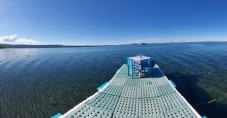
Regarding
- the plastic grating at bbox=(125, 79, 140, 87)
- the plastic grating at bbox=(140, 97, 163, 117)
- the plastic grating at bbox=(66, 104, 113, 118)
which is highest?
the plastic grating at bbox=(125, 79, 140, 87)

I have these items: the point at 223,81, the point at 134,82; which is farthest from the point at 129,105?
the point at 223,81

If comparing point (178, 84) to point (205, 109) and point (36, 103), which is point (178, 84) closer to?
point (205, 109)

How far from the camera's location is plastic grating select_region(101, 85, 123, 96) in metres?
10.2

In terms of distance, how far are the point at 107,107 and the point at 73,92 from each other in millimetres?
8785

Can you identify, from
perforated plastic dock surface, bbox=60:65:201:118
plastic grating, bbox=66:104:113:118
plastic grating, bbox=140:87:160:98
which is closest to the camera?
plastic grating, bbox=66:104:113:118

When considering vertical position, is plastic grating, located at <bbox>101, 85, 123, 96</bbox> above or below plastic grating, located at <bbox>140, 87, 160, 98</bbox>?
above

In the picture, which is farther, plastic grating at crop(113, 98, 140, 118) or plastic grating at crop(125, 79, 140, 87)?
plastic grating at crop(125, 79, 140, 87)

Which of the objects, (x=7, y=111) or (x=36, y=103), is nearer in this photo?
(x=7, y=111)

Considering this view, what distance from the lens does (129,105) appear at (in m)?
8.60

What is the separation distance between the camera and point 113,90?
10.8 m

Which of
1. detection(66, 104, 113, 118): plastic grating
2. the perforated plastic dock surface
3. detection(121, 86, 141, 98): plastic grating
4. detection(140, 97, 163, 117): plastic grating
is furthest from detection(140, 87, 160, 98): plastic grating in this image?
detection(66, 104, 113, 118): plastic grating

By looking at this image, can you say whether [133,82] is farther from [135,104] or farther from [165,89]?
[135,104]

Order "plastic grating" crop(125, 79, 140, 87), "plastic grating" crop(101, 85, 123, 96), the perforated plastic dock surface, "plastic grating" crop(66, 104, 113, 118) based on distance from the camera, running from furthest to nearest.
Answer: "plastic grating" crop(125, 79, 140, 87) < "plastic grating" crop(101, 85, 123, 96) < the perforated plastic dock surface < "plastic grating" crop(66, 104, 113, 118)

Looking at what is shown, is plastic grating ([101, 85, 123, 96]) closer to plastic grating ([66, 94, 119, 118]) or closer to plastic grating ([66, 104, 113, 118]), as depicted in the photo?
plastic grating ([66, 94, 119, 118])
